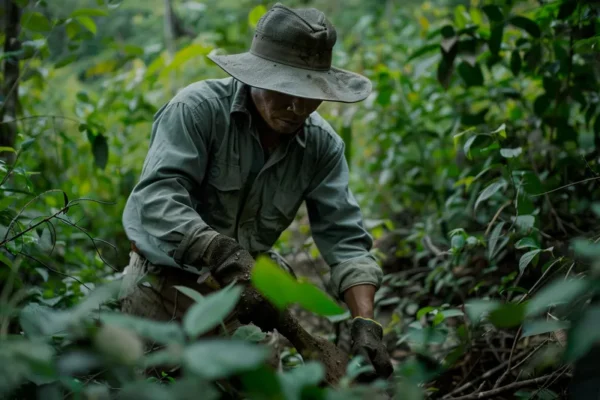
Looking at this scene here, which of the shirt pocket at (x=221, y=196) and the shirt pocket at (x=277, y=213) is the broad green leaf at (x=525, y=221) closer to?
the shirt pocket at (x=277, y=213)

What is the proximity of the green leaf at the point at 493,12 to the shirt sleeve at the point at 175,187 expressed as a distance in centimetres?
146

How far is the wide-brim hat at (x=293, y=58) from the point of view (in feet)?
8.11

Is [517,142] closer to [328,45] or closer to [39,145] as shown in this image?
[328,45]

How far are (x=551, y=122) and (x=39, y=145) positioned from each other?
10.7 ft

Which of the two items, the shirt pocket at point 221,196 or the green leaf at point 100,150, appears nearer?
the shirt pocket at point 221,196

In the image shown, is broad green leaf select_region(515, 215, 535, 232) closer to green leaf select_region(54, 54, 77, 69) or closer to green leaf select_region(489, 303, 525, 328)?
green leaf select_region(489, 303, 525, 328)

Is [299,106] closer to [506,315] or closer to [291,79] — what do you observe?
[291,79]

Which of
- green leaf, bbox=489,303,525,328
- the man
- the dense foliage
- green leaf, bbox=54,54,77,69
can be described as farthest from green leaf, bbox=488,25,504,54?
green leaf, bbox=489,303,525,328

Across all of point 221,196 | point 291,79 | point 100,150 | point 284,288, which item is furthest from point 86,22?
point 284,288

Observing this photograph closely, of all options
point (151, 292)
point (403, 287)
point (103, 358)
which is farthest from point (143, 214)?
point (403, 287)

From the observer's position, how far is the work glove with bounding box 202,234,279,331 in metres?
2.16

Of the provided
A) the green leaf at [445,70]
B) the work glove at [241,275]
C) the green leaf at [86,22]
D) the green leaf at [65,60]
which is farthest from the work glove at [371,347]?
the green leaf at [65,60]

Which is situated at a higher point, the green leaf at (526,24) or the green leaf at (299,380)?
the green leaf at (526,24)

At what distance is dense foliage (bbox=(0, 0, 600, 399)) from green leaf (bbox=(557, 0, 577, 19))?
2.0 inches
